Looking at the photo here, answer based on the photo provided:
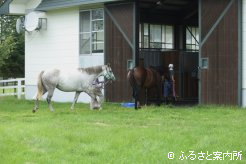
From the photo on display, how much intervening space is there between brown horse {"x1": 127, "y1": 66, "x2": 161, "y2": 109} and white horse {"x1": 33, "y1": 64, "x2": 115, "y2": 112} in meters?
1.20

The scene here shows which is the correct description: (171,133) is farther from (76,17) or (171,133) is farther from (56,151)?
(76,17)

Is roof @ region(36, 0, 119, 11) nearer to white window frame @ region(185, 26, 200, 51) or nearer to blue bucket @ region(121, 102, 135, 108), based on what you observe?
blue bucket @ region(121, 102, 135, 108)

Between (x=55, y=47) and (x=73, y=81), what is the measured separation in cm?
736

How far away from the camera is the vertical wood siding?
18344 mm

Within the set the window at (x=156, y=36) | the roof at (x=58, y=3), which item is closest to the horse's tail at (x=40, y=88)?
the roof at (x=58, y=3)

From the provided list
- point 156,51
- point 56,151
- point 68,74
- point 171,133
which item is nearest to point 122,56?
point 156,51

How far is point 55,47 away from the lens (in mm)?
24844

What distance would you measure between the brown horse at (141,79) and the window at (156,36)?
347 cm

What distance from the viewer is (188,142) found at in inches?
410

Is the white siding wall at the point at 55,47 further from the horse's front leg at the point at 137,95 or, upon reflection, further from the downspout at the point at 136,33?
the horse's front leg at the point at 137,95

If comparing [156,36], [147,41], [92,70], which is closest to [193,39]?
[156,36]

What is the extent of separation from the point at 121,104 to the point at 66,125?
300 inches

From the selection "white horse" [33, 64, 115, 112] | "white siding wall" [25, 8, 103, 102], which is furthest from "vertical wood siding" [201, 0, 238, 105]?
"white siding wall" [25, 8, 103, 102]
